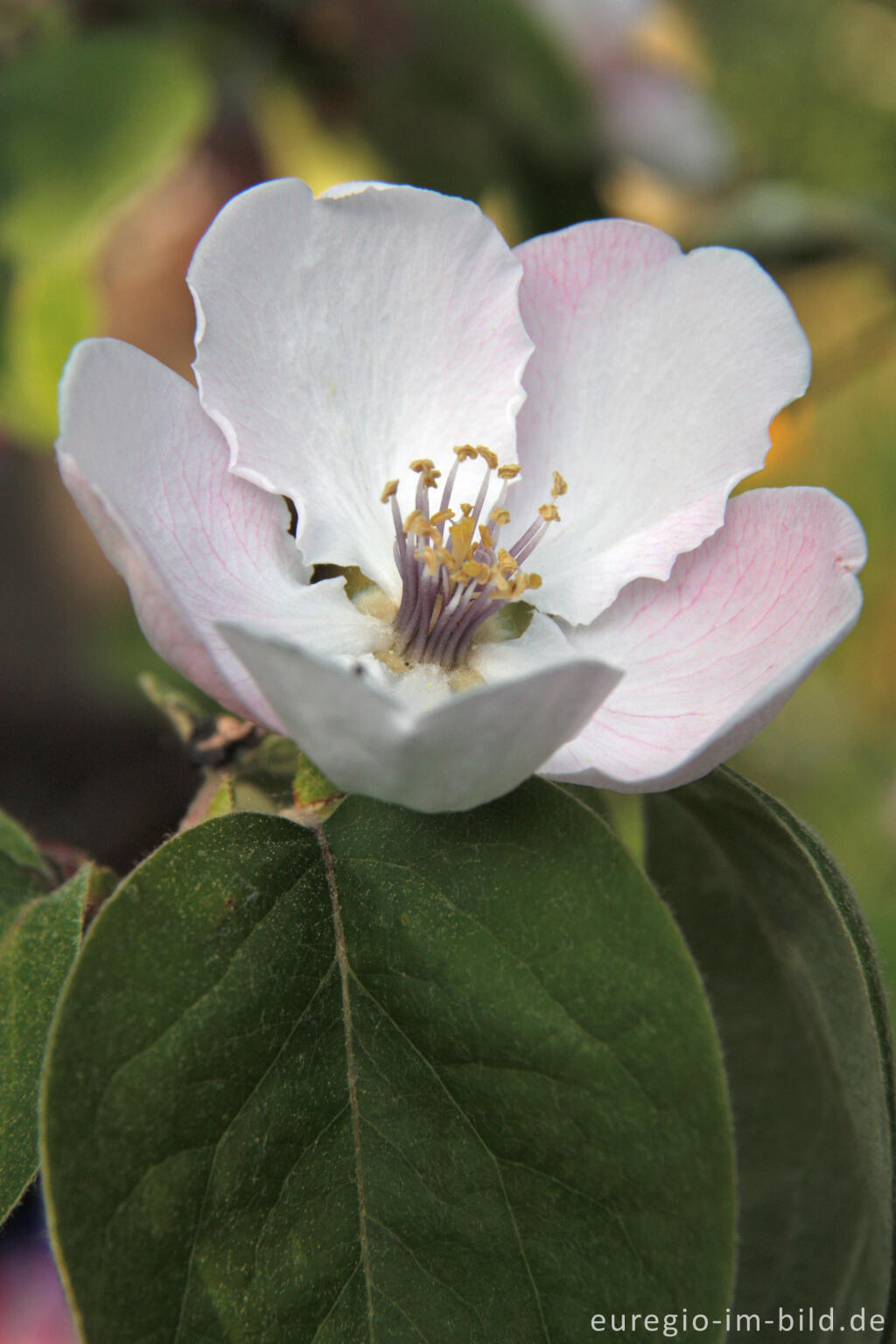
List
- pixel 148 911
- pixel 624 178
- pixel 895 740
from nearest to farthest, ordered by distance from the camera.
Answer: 1. pixel 148 911
2. pixel 624 178
3. pixel 895 740

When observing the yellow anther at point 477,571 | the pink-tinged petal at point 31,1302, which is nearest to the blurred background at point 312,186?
the pink-tinged petal at point 31,1302

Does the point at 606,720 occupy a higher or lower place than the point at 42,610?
higher

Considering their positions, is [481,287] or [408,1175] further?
[481,287]

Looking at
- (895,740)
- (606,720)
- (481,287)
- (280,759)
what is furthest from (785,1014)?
(895,740)

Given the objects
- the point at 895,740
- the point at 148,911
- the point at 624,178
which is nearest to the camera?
the point at 148,911

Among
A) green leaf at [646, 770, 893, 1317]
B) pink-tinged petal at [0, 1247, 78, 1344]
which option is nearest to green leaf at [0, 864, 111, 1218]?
green leaf at [646, 770, 893, 1317]

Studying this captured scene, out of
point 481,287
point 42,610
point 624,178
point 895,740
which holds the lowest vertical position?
point 42,610

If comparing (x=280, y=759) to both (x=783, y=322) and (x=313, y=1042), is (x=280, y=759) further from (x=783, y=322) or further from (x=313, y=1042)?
(x=783, y=322)
